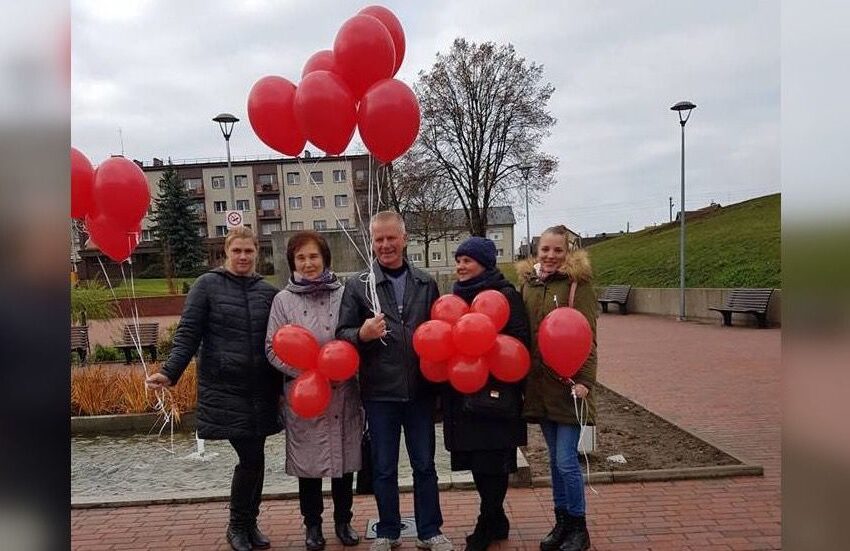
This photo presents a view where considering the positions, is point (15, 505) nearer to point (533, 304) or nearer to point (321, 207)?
point (533, 304)

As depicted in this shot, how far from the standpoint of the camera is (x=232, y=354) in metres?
3.40

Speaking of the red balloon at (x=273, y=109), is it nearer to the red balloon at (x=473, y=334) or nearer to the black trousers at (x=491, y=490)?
the red balloon at (x=473, y=334)

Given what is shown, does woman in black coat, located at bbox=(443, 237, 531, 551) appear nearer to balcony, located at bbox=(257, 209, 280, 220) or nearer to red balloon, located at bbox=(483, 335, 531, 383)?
red balloon, located at bbox=(483, 335, 531, 383)

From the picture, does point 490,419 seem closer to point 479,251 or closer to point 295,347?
point 479,251

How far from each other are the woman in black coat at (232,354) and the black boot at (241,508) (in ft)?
0.14

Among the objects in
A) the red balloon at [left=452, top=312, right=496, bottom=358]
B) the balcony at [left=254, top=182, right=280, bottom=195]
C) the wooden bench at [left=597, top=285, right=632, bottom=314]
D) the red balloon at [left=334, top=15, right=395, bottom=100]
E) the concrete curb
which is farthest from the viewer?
the balcony at [left=254, top=182, right=280, bottom=195]

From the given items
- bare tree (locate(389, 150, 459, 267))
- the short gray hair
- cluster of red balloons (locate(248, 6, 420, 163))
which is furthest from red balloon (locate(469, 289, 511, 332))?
bare tree (locate(389, 150, 459, 267))

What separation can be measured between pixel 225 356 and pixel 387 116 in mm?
1643

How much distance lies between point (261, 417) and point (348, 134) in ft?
5.68

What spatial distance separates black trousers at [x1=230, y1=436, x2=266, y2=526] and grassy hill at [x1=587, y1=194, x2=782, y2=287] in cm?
1396

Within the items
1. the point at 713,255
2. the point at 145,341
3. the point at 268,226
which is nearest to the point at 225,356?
the point at 145,341

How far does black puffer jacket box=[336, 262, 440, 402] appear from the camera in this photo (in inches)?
130

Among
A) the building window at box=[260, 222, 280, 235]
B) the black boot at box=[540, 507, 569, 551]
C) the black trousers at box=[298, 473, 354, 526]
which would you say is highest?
the building window at box=[260, 222, 280, 235]

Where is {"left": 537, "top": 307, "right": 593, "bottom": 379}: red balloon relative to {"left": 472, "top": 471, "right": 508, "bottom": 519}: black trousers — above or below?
above
